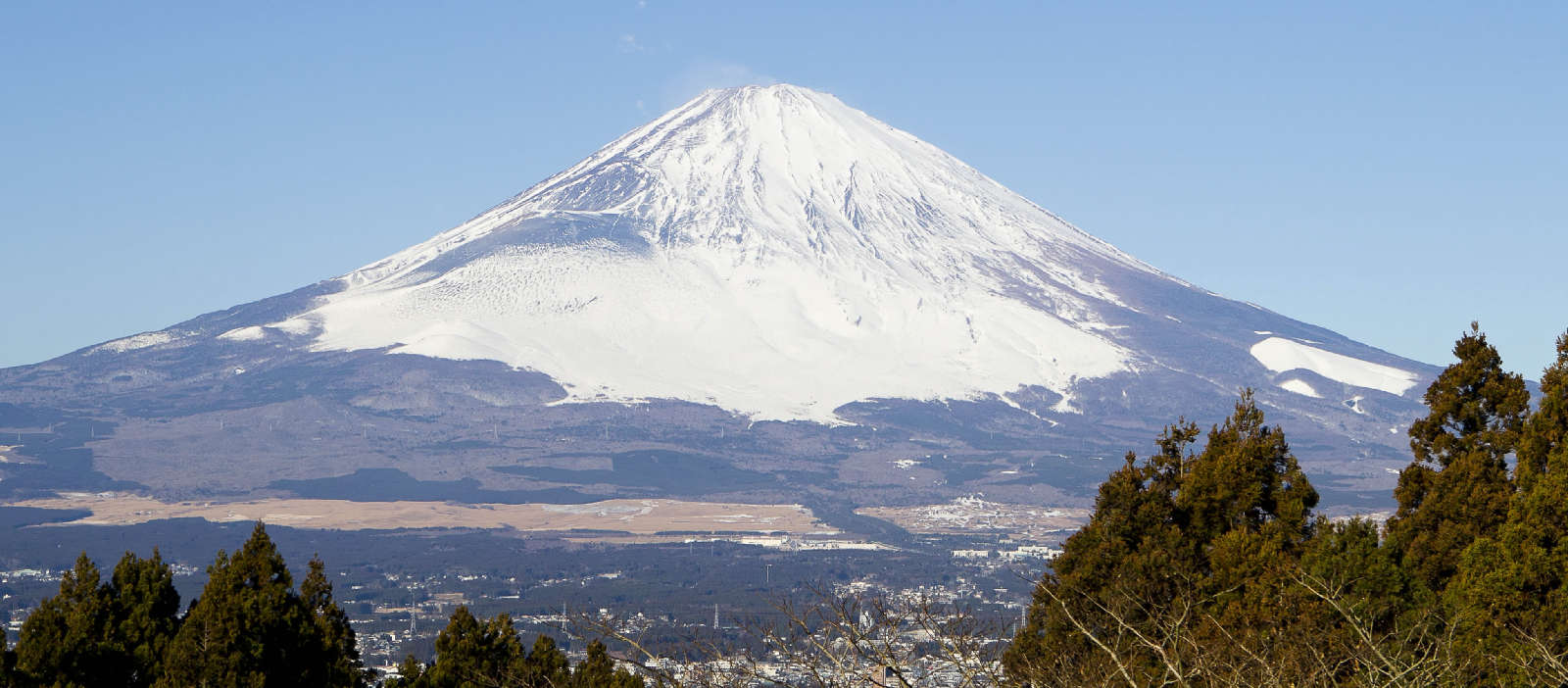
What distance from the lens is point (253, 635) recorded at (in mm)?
19438

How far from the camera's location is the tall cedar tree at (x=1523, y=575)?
59.2ft

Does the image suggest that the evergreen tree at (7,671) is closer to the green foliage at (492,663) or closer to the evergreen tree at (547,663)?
the green foliage at (492,663)

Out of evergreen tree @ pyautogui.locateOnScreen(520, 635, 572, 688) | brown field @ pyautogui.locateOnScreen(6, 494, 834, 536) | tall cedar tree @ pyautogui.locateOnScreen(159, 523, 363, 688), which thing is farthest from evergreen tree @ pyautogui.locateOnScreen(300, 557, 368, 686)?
brown field @ pyautogui.locateOnScreen(6, 494, 834, 536)

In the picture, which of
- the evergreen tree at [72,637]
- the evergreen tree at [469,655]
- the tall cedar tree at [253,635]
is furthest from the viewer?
the evergreen tree at [469,655]

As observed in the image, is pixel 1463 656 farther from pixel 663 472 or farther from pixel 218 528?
pixel 663 472

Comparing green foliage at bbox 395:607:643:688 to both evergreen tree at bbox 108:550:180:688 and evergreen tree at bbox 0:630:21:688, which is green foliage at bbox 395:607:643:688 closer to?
evergreen tree at bbox 108:550:180:688

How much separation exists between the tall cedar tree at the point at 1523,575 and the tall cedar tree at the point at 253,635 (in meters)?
12.4

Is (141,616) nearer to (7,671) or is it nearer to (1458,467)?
(7,671)

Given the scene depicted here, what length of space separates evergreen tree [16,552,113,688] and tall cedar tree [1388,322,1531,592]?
50.0 feet

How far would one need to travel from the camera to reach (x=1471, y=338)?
24656 mm

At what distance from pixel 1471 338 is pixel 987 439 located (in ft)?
552

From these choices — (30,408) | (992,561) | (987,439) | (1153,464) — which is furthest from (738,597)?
(30,408)

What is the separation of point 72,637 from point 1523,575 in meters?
15.4

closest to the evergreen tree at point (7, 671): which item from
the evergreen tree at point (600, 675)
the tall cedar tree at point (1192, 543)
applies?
the evergreen tree at point (600, 675)
